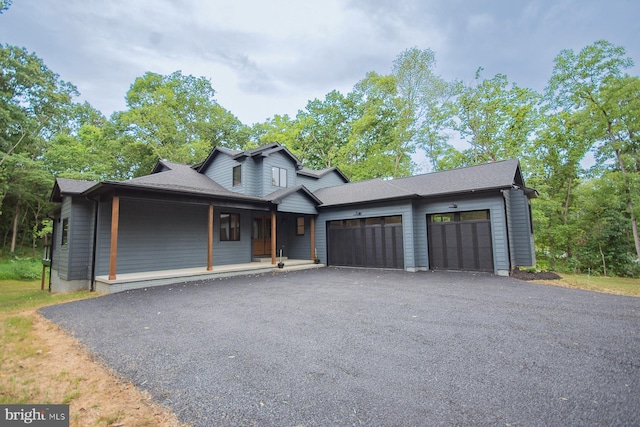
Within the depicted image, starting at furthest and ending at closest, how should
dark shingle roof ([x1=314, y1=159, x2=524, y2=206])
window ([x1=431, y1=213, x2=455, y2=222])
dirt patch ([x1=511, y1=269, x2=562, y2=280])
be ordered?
window ([x1=431, y1=213, x2=455, y2=222]), dark shingle roof ([x1=314, y1=159, x2=524, y2=206]), dirt patch ([x1=511, y1=269, x2=562, y2=280])

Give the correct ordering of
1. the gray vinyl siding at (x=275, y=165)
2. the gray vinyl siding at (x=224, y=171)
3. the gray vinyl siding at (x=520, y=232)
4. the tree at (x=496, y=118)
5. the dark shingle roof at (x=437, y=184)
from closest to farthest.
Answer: the dark shingle roof at (x=437, y=184), the gray vinyl siding at (x=520, y=232), the gray vinyl siding at (x=275, y=165), the gray vinyl siding at (x=224, y=171), the tree at (x=496, y=118)

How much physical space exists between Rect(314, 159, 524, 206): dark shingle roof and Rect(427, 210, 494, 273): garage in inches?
36.5

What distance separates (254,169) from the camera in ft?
42.1

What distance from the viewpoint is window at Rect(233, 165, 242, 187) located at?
504 inches

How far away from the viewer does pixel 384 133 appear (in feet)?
76.7

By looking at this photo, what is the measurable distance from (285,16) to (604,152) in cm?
1831

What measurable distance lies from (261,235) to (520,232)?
1055cm

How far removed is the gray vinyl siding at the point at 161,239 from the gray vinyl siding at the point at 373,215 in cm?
366

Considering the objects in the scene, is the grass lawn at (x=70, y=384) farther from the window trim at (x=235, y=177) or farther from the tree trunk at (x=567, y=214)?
the tree trunk at (x=567, y=214)

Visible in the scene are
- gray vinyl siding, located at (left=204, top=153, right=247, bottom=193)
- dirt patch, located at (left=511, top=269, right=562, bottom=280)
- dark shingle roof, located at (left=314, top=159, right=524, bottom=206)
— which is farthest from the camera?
gray vinyl siding, located at (left=204, top=153, right=247, bottom=193)

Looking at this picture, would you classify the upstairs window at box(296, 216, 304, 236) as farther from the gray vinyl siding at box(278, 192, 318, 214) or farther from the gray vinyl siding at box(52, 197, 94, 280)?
the gray vinyl siding at box(52, 197, 94, 280)

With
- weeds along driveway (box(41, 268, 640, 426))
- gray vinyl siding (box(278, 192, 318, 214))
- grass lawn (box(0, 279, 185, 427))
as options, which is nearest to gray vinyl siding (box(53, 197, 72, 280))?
weeds along driveway (box(41, 268, 640, 426))

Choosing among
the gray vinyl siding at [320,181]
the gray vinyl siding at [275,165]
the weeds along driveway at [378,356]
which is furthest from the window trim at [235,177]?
the weeds along driveway at [378,356]

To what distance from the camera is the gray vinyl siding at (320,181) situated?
609 inches
